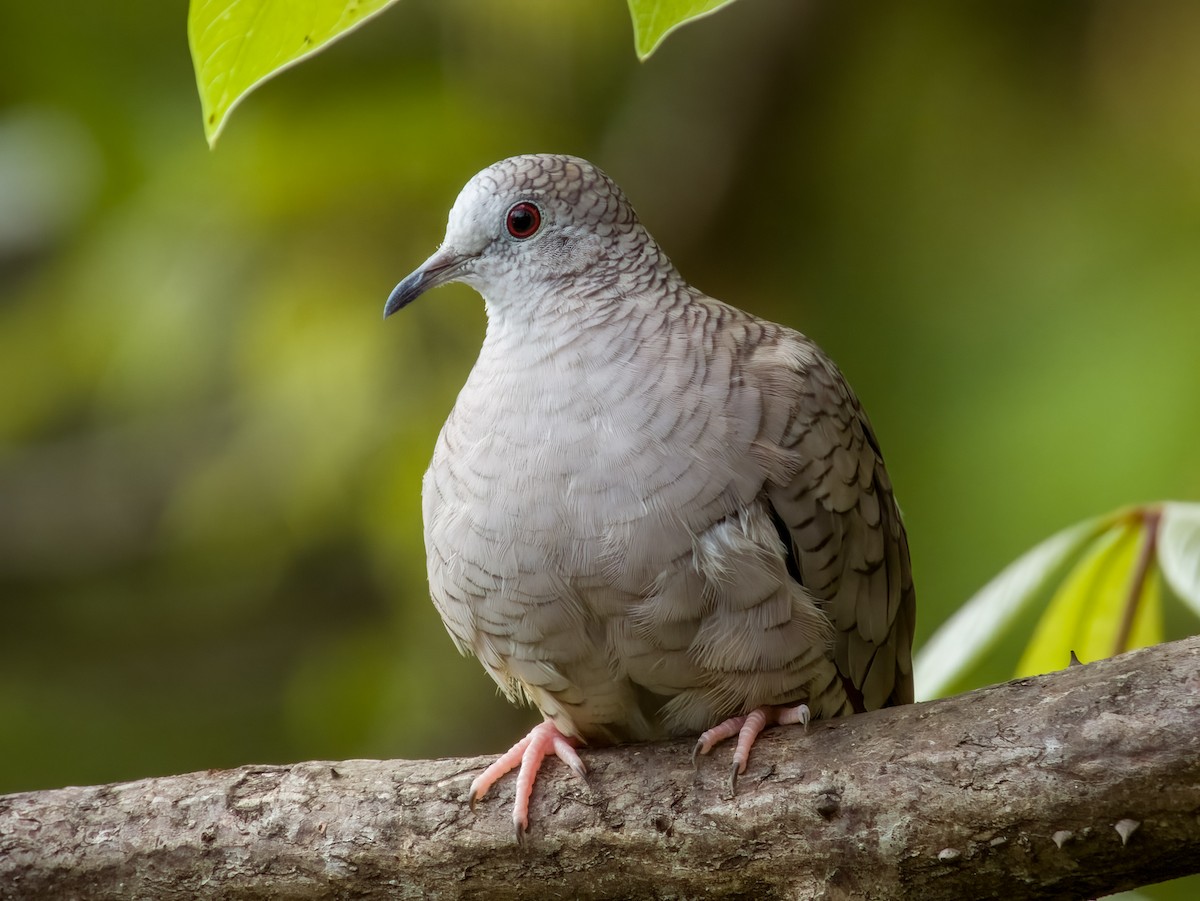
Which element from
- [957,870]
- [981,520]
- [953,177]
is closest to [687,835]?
[957,870]

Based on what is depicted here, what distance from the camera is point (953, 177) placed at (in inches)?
149

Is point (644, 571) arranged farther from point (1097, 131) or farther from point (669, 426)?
point (1097, 131)

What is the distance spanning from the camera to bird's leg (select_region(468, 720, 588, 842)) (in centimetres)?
165

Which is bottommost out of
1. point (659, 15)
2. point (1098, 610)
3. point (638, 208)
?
point (1098, 610)

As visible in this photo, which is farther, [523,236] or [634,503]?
[523,236]

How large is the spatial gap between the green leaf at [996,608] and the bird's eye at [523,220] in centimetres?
85

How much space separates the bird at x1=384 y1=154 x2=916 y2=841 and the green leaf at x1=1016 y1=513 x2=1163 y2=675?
251 millimetres

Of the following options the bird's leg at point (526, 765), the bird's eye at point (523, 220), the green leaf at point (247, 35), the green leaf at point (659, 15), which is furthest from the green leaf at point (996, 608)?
the green leaf at point (247, 35)

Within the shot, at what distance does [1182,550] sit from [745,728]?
1.95 feet

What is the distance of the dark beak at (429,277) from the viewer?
1946mm

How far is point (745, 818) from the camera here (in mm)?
1568

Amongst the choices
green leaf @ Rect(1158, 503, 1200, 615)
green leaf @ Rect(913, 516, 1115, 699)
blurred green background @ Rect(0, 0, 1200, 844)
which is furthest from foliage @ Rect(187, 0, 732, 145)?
blurred green background @ Rect(0, 0, 1200, 844)

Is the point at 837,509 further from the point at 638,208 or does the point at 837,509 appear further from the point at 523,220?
the point at 638,208

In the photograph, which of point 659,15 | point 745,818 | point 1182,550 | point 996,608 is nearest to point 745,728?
point 745,818
